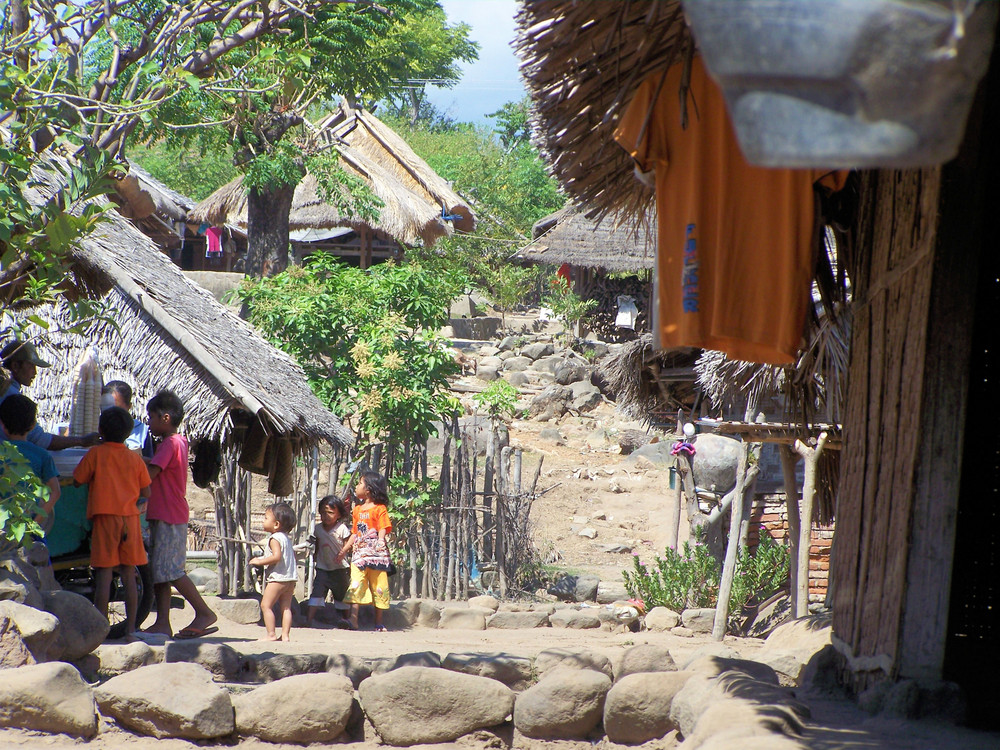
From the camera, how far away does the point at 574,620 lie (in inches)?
384

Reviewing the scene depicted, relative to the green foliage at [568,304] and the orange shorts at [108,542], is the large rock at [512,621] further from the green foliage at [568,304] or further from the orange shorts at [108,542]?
the green foliage at [568,304]

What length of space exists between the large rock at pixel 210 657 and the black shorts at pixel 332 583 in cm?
310

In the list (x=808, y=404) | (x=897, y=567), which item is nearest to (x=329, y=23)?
(x=808, y=404)

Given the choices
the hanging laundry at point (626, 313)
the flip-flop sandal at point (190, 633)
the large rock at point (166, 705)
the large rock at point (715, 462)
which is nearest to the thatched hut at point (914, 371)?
the large rock at point (166, 705)

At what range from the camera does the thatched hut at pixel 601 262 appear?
17891 millimetres

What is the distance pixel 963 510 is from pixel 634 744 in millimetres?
2342

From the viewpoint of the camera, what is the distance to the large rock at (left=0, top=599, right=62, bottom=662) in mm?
4672

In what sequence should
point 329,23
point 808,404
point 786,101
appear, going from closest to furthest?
point 786,101 → point 808,404 → point 329,23

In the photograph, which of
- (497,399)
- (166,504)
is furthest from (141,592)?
(497,399)

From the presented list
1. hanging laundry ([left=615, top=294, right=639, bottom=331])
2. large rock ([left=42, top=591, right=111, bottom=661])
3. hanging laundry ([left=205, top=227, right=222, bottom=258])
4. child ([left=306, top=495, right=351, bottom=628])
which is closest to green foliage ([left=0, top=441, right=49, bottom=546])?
large rock ([left=42, top=591, right=111, bottom=661])

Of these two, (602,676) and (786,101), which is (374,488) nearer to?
(602,676)

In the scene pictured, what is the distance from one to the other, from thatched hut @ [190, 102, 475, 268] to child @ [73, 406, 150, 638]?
956cm

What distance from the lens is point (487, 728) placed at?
5.24 metres

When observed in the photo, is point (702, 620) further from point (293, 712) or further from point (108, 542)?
point (108, 542)
